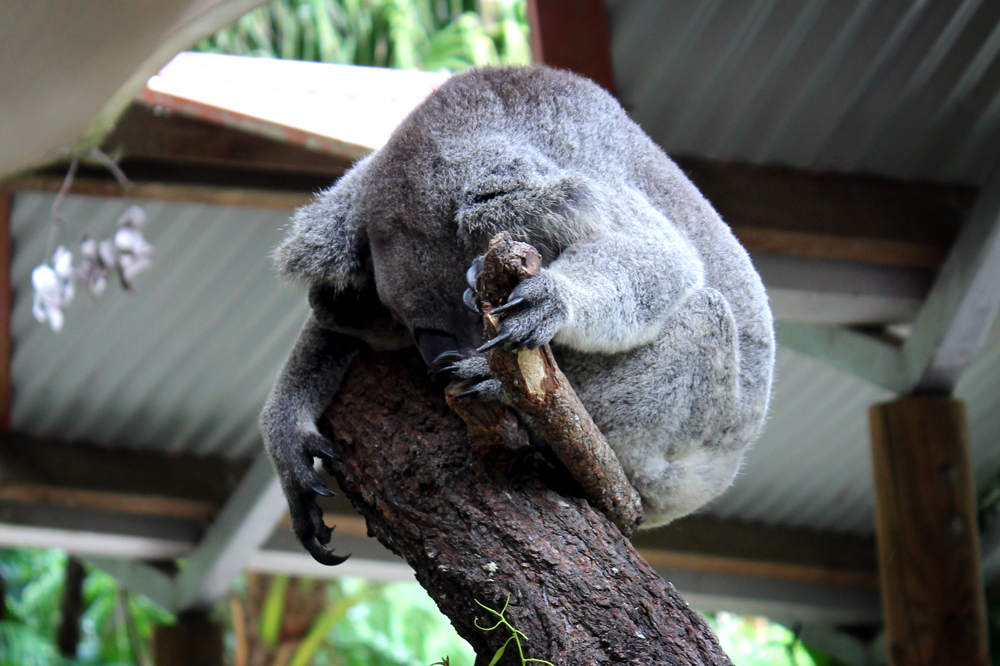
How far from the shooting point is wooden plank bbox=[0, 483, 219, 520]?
5.29 meters

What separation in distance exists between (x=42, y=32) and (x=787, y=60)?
2.56 metres

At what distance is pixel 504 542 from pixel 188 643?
15.8 ft

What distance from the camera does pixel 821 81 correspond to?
12.3ft

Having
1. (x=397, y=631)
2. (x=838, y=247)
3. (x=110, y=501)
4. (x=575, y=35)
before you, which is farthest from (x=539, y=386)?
(x=397, y=631)

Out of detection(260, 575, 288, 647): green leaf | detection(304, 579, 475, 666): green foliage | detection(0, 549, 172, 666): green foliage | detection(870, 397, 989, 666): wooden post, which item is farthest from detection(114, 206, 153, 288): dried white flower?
detection(304, 579, 475, 666): green foliage

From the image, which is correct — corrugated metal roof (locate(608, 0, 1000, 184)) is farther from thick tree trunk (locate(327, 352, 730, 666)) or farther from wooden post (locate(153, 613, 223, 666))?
wooden post (locate(153, 613, 223, 666))

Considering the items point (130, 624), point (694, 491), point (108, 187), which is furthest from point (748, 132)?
point (130, 624)

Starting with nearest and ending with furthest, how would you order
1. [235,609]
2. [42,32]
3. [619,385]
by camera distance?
[619,385]
[42,32]
[235,609]

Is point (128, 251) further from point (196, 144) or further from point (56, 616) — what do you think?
point (56, 616)

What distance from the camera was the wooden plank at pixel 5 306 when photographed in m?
4.55

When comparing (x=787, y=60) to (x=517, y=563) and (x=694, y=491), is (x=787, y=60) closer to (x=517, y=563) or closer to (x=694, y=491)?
(x=694, y=491)

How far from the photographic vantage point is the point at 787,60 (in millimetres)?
3697

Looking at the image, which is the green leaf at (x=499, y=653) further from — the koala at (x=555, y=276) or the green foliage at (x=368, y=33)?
the green foliage at (x=368, y=33)

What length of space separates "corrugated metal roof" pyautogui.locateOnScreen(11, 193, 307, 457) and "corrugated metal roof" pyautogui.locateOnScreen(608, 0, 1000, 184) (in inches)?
75.3
